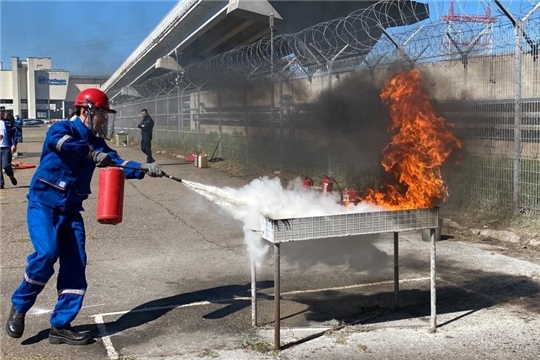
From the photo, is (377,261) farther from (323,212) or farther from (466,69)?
(466,69)

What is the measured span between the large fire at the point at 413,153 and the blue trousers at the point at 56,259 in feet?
8.97

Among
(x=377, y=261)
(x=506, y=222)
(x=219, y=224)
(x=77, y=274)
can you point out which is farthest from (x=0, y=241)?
(x=506, y=222)

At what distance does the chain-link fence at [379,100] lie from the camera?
8195mm

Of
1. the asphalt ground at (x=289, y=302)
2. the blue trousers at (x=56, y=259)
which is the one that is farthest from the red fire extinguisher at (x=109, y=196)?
the asphalt ground at (x=289, y=302)

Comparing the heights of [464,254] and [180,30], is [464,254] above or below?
below

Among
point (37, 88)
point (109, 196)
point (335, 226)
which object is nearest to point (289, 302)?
point (335, 226)

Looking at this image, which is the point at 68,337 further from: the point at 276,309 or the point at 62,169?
the point at 276,309

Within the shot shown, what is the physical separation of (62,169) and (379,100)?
5.62 m

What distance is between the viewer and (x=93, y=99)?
4918 mm

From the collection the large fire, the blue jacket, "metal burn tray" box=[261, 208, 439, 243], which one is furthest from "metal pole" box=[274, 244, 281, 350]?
the blue jacket

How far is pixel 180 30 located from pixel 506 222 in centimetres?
2156

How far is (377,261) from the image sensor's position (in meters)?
6.75

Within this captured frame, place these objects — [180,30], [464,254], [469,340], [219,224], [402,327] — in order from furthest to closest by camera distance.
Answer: [180,30], [219,224], [464,254], [402,327], [469,340]

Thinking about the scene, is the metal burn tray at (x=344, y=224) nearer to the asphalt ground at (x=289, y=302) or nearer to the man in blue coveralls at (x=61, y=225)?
the asphalt ground at (x=289, y=302)
